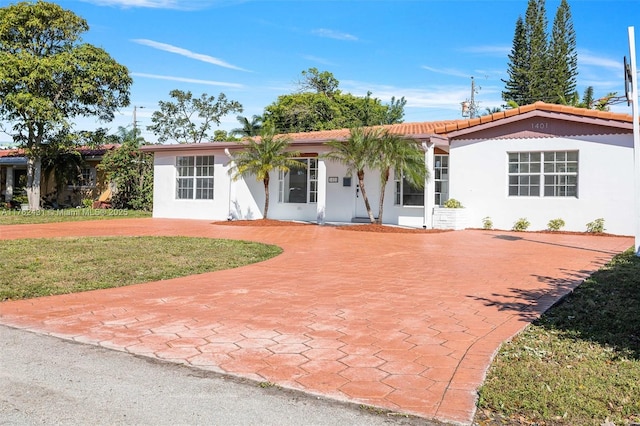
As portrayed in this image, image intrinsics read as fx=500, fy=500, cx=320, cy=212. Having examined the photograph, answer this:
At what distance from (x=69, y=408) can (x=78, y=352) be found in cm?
116

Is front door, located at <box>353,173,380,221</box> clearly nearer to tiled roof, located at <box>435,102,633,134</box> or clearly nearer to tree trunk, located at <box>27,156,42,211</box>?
tiled roof, located at <box>435,102,633,134</box>

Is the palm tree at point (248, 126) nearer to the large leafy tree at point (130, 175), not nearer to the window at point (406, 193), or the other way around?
the large leafy tree at point (130, 175)

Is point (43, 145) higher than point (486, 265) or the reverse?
higher

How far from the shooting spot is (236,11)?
16.8 metres

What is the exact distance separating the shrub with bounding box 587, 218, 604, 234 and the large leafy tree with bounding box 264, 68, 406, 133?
22.3 meters

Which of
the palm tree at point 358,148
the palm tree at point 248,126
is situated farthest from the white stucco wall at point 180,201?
the palm tree at point 248,126

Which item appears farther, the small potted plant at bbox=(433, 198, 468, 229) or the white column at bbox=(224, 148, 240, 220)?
the white column at bbox=(224, 148, 240, 220)

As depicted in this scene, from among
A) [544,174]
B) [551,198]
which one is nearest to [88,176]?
[544,174]

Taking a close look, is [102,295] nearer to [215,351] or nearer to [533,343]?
[215,351]

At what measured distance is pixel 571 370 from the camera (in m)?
3.70

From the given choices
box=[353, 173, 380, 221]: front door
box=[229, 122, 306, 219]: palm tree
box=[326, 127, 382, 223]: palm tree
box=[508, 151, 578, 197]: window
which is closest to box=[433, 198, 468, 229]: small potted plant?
box=[508, 151, 578, 197]: window

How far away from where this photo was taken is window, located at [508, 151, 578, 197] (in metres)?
15.3

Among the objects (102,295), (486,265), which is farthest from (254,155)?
(102,295)

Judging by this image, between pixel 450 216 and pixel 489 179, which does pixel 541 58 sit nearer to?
pixel 489 179
